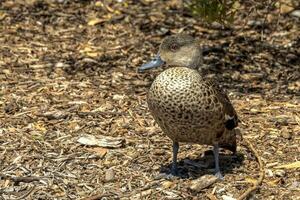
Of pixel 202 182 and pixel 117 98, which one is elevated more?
pixel 202 182

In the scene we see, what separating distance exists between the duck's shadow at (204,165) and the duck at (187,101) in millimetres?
205

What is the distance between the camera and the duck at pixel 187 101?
4.44m

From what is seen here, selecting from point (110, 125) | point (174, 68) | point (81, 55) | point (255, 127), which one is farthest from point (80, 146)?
point (81, 55)

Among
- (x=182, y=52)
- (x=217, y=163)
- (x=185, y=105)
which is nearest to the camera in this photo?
(x=185, y=105)

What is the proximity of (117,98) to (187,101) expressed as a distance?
1.89m

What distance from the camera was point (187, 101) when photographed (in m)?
4.43

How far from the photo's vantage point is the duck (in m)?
4.44

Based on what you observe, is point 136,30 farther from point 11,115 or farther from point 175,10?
point 11,115

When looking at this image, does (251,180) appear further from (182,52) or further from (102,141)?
(102,141)

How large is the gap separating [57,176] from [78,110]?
1164 mm

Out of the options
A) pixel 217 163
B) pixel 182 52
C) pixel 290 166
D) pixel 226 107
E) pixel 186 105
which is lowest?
pixel 290 166

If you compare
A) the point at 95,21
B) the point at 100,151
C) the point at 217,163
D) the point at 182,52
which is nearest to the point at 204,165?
the point at 217,163

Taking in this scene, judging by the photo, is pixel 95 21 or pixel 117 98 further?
pixel 95 21

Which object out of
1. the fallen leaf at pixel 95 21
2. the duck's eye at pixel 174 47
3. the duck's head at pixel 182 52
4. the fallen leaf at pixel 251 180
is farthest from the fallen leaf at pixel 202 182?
the fallen leaf at pixel 95 21
